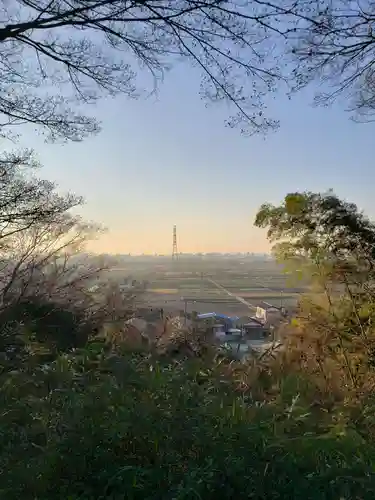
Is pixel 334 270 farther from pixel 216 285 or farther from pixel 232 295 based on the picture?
pixel 216 285

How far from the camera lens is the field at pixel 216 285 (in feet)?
10.7

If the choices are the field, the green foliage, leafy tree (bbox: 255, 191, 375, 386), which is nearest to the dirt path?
the field

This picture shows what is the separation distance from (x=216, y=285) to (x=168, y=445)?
114 inches

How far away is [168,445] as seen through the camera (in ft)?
3.25

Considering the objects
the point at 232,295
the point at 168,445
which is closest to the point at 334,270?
the point at 232,295

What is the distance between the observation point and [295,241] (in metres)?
2.84

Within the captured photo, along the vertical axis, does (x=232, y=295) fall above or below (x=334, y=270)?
below

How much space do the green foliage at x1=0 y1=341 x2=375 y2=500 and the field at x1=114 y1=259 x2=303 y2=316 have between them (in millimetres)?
1929

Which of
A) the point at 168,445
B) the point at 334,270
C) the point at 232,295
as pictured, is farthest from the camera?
the point at 232,295

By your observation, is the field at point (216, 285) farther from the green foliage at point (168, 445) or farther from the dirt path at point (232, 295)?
the green foliage at point (168, 445)

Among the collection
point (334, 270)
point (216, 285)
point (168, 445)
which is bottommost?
point (168, 445)

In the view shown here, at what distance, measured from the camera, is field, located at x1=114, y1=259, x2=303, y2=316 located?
3266mm

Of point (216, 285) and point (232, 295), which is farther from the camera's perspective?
point (216, 285)

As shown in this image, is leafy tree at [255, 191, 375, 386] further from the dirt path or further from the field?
the dirt path
